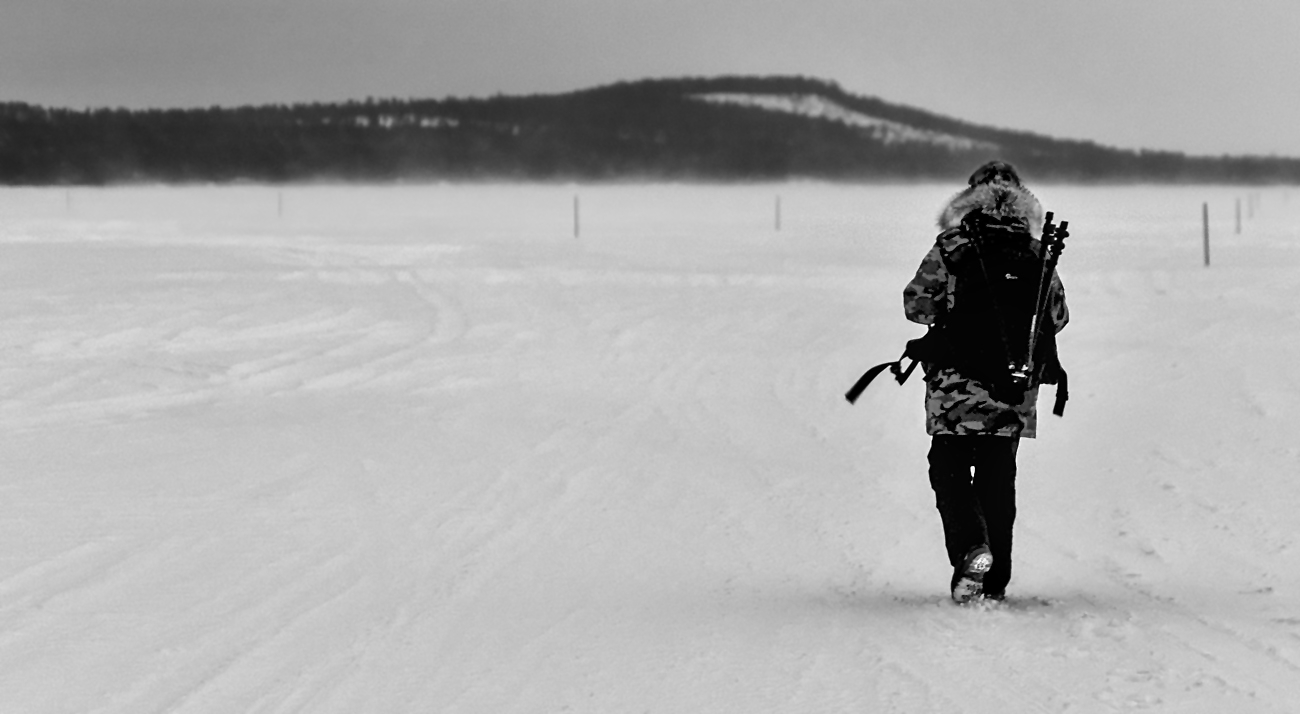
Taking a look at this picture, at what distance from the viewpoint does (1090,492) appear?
701 centimetres

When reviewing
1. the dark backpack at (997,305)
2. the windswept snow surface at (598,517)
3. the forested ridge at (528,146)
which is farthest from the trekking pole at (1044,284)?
the forested ridge at (528,146)

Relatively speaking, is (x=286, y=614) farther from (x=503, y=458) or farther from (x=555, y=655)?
(x=503, y=458)

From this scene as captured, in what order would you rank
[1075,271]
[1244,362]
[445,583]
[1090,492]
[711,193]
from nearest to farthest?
[445,583] < [1090,492] < [1244,362] < [1075,271] < [711,193]

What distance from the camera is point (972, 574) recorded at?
4523 mm

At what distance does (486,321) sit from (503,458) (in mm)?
8530

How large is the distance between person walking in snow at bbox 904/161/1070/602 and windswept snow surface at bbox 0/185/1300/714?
30cm

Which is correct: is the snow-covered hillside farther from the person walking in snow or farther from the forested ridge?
the person walking in snow

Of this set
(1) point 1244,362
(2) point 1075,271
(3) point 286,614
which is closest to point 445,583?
(3) point 286,614

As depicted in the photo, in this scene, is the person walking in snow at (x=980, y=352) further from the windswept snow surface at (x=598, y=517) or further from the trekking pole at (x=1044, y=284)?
the windswept snow surface at (x=598, y=517)

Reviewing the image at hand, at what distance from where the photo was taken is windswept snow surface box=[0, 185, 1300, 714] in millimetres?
3906

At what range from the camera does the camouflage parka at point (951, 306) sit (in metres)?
4.41

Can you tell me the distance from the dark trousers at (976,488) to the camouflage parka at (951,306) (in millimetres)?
67

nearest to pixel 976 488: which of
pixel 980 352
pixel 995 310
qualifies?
pixel 980 352

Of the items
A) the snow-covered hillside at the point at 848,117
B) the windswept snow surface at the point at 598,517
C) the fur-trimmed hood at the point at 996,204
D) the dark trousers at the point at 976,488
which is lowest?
the windswept snow surface at the point at 598,517
